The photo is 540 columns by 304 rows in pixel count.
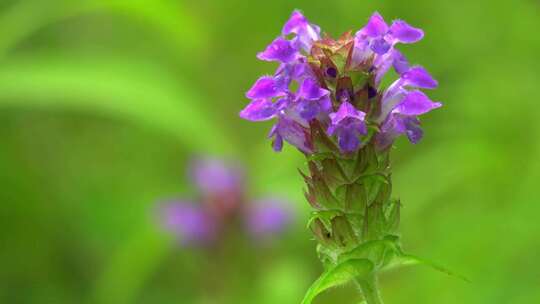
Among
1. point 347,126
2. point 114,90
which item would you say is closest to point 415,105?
point 347,126

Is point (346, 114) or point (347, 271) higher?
point (346, 114)

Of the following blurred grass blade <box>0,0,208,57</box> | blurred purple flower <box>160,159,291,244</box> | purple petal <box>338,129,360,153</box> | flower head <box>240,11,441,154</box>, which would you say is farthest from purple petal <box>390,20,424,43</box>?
blurred purple flower <box>160,159,291,244</box>

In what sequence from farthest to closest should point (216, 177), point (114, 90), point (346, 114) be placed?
1. point (216, 177)
2. point (114, 90)
3. point (346, 114)

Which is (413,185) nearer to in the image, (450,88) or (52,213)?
(450,88)

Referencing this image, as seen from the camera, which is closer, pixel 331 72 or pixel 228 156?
pixel 331 72

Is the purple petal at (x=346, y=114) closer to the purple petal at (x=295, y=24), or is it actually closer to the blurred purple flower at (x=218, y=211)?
the purple petal at (x=295, y=24)

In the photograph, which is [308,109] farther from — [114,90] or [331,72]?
[114,90]
